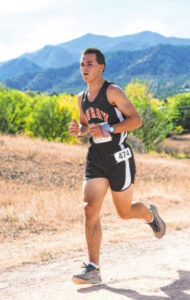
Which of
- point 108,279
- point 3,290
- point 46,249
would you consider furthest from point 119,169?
point 46,249

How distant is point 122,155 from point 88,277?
1.18 metres

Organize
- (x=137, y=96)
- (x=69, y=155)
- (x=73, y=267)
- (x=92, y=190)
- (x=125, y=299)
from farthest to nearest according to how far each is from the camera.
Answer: (x=137, y=96) → (x=69, y=155) → (x=73, y=267) → (x=92, y=190) → (x=125, y=299)

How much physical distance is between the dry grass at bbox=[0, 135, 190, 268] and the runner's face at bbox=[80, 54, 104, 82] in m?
2.27

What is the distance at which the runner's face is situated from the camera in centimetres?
394

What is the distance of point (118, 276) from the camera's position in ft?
12.9

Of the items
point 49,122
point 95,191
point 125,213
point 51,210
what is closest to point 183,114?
point 49,122

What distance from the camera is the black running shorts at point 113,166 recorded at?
393cm

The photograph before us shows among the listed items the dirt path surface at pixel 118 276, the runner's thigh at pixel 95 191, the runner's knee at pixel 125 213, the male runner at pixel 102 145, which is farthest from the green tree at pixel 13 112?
the runner's thigh at pixel 95 191

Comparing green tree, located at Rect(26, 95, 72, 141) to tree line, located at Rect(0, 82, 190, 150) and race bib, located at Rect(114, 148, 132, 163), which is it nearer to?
tree line, located at Rect(0, 82, 190, 150)

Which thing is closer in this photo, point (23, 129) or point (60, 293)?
point (60, 293)

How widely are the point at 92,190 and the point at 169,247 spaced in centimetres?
181

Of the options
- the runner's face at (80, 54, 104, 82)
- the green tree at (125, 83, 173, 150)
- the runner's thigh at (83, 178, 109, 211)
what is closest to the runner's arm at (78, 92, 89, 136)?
the runner's face at (80, 54, 104, 82)

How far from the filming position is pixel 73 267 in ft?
14.5

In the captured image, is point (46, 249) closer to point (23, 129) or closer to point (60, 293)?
point (60, 293)
